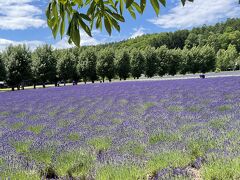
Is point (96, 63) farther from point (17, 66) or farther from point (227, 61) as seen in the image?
point (227, 61)

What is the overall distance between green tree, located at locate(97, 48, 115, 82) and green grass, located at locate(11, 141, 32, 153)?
60.3 meters

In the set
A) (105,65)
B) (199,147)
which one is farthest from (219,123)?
(105,65)

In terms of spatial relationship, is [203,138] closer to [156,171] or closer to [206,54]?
[156,171]

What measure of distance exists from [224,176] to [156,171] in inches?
41.2

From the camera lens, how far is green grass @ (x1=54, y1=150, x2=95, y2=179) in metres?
5.06

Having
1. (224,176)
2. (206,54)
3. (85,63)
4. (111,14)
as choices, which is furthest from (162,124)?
(206,54)

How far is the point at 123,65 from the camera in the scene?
70.2m

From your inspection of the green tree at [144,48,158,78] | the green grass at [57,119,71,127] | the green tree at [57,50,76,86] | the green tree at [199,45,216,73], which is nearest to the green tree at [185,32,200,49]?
the green tree at [199,45,216,73]

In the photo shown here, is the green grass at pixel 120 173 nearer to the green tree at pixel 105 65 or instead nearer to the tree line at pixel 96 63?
the tree line at pixel 96 63

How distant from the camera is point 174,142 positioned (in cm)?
620

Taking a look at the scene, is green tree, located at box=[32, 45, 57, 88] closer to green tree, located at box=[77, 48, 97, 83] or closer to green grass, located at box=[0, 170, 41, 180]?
green tree, located at box=[77, 48, 97, 83]

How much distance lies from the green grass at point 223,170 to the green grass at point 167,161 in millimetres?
545

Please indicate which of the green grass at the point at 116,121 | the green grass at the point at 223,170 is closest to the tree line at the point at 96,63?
the green grass at the point at 116,121

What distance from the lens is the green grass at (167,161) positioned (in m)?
4.92
